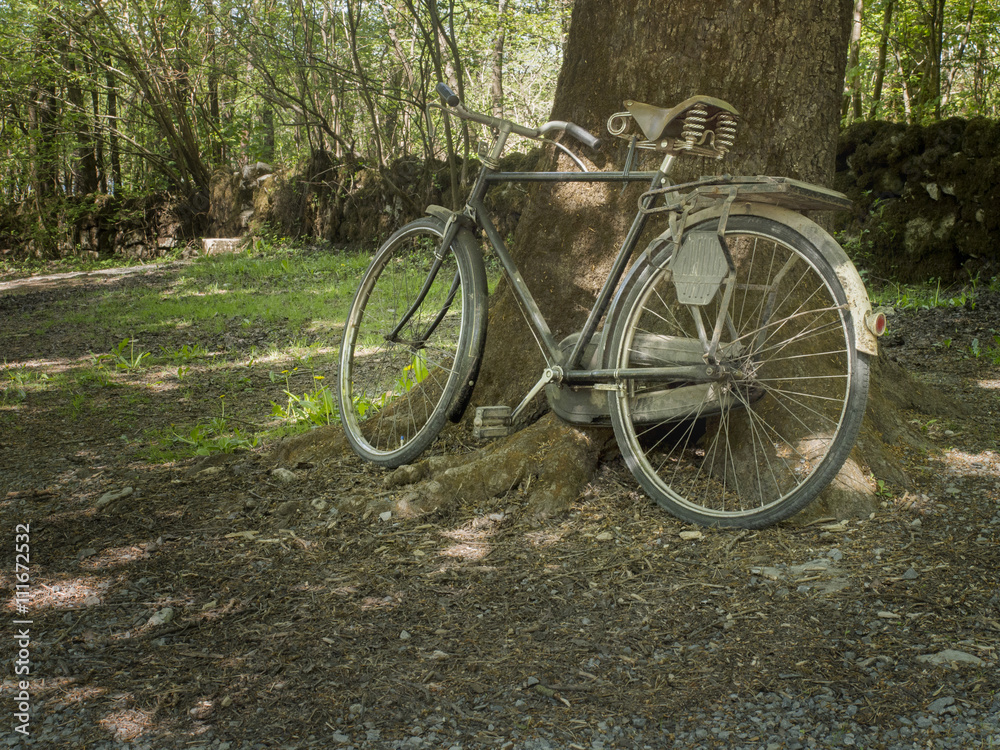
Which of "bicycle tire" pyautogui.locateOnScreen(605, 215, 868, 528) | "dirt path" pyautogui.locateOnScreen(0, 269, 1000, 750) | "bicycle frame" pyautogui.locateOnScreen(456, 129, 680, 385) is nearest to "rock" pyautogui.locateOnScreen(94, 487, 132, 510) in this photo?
"dirt path" pyautogui.locateOnScreen(0, 269, 1000, 750)

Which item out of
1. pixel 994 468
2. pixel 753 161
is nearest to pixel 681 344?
pixel 753 161

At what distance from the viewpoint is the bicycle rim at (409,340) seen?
311 centimetres

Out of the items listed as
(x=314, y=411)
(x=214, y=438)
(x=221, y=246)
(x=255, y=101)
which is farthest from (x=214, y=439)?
(x=255, y=101)

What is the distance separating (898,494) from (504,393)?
58.4 inches

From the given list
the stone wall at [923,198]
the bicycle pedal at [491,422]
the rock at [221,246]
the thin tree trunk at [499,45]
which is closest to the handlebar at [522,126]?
the bicycle pedal at [491,422]

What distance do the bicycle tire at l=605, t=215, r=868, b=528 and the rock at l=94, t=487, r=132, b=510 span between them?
1.93 m

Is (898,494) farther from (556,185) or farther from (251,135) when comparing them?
(251,135)

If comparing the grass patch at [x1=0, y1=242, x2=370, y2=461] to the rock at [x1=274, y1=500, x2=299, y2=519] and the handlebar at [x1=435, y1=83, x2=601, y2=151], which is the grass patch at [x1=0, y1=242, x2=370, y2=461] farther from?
the handlebar at [x1=435, y1=83, x2=601, y2=151]

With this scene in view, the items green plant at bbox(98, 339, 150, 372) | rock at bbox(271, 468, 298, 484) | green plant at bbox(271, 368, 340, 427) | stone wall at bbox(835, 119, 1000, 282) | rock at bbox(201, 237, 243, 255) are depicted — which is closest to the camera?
rock at bbox(271, 468, 298, 484)

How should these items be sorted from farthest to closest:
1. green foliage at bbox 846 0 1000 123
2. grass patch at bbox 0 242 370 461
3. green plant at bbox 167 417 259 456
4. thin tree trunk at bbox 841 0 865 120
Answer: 1. thin tree trunk at bbox 841 0 865 120
2. green foliage at bbox 846 0 1000 123
3. grass patch at bbox 0 242 370 461
4. green plant at bbox 167 417 259 456

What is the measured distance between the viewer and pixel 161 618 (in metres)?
2.23

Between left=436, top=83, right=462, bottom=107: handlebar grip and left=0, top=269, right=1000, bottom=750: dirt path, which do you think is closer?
left=0, top=269, right=1000, bottom=750: dirt path

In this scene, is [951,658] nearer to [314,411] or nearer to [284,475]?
[284,475]

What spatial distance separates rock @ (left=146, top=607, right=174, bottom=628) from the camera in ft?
7.25
